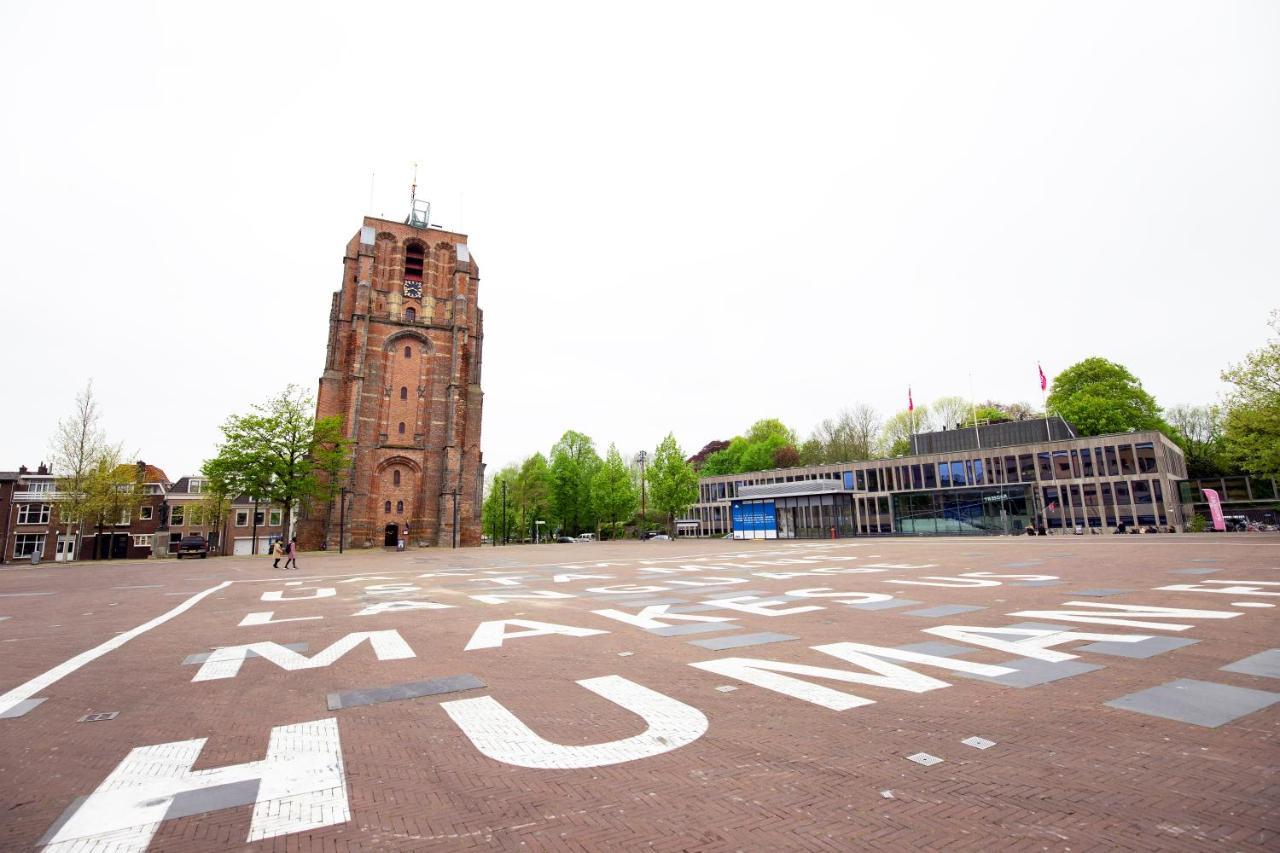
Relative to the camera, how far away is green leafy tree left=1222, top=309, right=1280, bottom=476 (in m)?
29.6

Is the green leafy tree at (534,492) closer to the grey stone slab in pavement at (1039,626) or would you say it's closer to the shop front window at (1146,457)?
the shop front window at (1146,457)

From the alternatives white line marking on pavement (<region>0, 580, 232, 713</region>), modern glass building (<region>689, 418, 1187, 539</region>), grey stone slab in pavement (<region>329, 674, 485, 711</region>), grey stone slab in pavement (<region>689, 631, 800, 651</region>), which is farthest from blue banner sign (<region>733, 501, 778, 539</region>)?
grey stone slab in pavement (<region>329, 674, 485, 711</region>)

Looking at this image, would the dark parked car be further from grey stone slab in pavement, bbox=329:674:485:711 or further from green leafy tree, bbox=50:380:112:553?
grey stone slab in pavement, bbox=329:674:485:711

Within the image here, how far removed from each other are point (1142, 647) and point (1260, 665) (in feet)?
3.41

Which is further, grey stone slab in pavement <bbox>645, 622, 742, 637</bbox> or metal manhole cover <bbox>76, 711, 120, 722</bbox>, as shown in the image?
grey stone slab in pavement <bbox>645, 622, 742, 637</bbox>

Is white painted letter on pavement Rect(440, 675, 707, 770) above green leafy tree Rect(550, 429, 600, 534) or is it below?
below

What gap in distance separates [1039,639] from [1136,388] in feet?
241

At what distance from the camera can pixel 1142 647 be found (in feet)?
22.5

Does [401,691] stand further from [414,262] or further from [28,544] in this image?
[28,544]

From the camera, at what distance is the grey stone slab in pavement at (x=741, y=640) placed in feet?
25.0

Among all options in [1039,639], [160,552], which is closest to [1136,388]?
[1039,639]

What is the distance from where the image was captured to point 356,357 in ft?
155

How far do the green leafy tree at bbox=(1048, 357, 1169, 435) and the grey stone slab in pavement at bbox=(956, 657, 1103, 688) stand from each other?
70.0 metres

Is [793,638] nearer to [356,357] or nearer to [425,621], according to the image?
[425,621]
